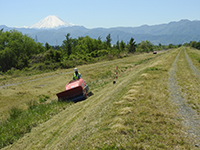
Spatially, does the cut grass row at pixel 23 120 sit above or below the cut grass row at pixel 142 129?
below

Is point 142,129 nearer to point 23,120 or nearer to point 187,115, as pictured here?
point 187,115

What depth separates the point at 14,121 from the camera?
9852 millimetres

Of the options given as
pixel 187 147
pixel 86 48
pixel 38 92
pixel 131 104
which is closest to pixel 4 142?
pixel 131 104

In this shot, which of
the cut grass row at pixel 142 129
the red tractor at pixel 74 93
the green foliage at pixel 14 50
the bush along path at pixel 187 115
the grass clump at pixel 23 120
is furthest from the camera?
the green foliage at pixel 14 50

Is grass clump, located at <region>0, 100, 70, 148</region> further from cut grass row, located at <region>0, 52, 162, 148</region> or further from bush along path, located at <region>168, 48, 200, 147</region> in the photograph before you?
bush along path, located at <region>168, 48, 200, 147</region>

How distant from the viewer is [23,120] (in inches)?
386

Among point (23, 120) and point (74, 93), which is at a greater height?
point (74, 93)

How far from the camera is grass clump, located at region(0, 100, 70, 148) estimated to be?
8.42 metres

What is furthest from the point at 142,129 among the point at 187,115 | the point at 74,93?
the point at 74,93

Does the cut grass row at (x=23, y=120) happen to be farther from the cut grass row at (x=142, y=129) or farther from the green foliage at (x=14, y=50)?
the green foliage at (x=14, y=50)

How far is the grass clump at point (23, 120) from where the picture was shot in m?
8.42

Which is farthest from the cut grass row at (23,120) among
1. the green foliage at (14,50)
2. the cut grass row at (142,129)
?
the green foliage at (14,50)

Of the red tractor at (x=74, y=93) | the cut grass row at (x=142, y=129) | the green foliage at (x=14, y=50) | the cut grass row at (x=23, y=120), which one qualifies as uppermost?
the green foliage at (x=14, y=50)

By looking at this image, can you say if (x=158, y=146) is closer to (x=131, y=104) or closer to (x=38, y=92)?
(x=131, y=104)
